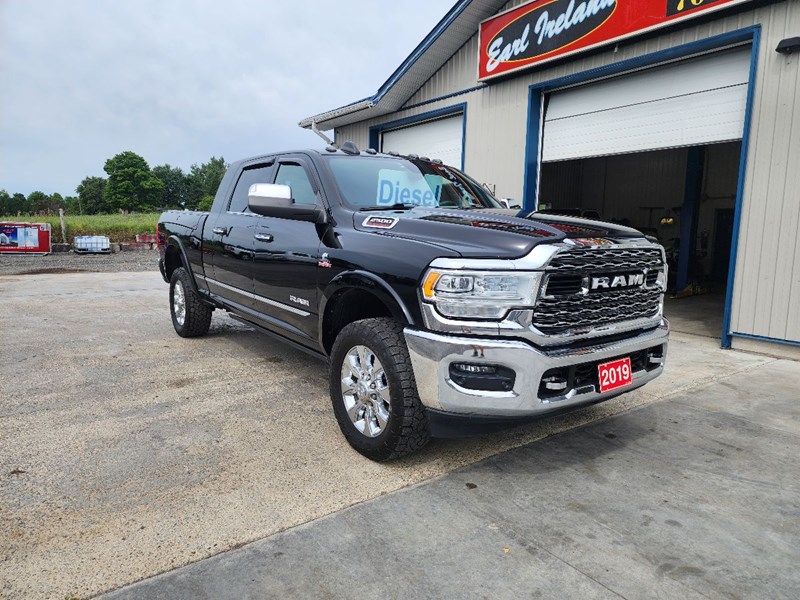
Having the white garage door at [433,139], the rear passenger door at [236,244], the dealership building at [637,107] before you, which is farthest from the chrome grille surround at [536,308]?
the white garage door at [433,139]

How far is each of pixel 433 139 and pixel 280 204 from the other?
7963mm

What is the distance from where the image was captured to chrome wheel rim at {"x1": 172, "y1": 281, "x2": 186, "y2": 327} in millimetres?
6293

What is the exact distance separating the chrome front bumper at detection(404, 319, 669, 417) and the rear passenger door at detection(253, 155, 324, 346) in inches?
47.0

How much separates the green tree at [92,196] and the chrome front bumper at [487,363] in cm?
11969

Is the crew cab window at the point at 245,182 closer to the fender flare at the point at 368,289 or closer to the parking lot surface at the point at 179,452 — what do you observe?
the parking lot surface at the point at 179,452

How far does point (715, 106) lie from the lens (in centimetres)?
672

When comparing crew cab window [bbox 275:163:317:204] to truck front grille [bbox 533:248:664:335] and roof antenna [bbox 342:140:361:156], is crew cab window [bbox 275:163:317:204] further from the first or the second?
truck front grille [bbox 533:248:664:335]

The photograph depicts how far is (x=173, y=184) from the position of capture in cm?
12388

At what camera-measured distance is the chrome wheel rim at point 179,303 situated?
6.29m

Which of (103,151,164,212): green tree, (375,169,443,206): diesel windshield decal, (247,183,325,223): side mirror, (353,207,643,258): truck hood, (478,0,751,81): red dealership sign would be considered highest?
(103,151,164,212): green tree

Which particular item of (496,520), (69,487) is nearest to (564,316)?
(496,520)

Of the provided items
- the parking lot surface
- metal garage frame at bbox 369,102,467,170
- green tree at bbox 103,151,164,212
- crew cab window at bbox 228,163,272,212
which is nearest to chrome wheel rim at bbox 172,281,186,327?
the parking lot surface

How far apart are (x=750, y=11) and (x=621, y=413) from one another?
16.3ft

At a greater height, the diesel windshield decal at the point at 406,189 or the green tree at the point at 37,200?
the green tree at the point at 37,200
